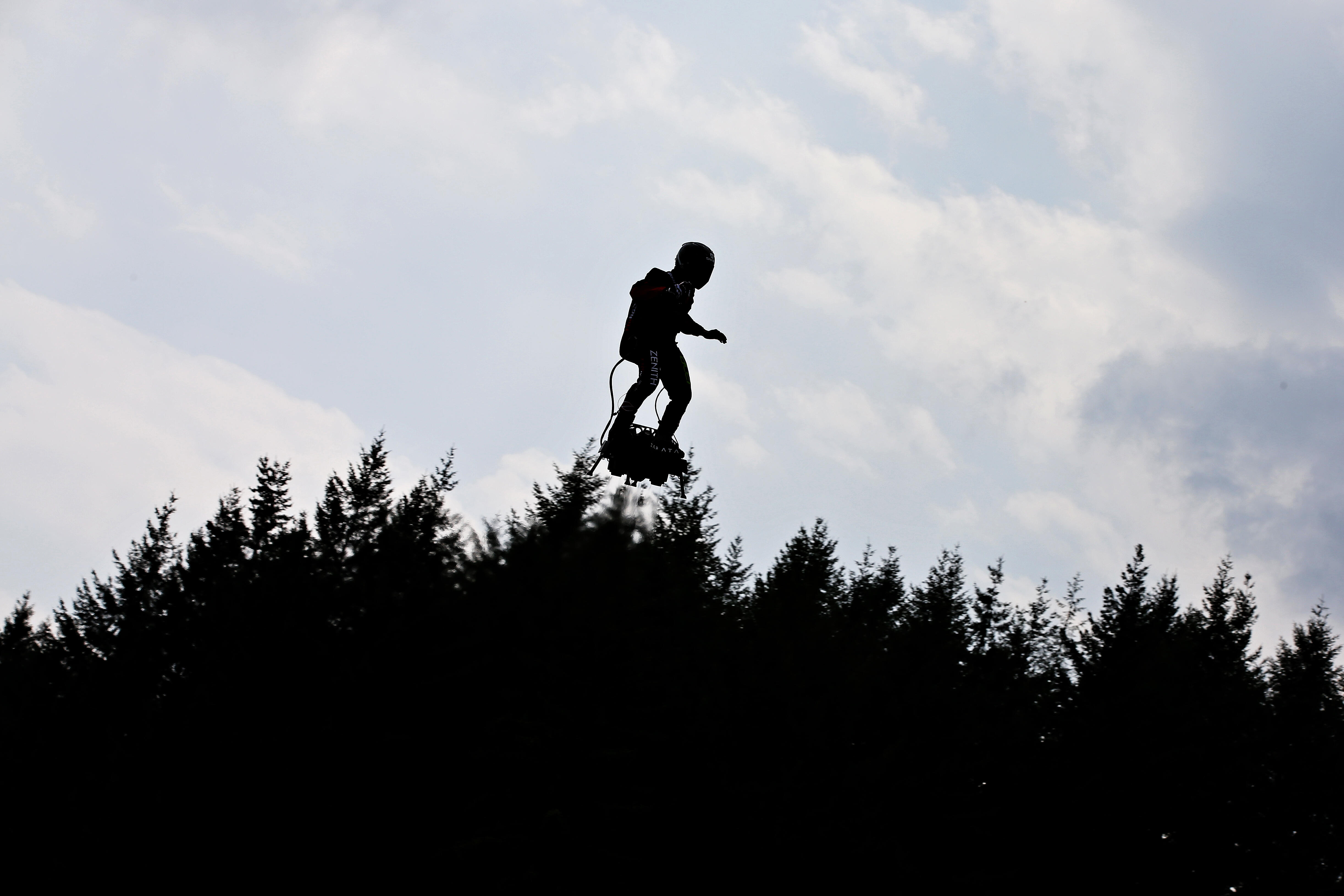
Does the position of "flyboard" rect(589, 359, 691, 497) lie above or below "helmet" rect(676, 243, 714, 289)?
below

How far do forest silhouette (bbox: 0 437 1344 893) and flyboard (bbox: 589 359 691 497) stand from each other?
5.01 metres

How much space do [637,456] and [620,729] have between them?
10.2 metres

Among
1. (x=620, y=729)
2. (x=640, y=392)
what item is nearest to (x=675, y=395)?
(x=640, y=392)

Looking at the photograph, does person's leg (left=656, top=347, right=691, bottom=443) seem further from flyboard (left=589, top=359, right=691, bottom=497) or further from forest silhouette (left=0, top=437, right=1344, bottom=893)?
forest silhouette (left=0, top=437, right=1344, bottom=893)

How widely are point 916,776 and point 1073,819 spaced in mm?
4478

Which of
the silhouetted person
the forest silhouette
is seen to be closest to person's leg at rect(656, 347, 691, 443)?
the silhouetted person

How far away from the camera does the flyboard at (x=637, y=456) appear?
45.1 ft

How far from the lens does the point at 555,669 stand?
2289 cm

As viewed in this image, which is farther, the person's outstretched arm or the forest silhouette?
the forest silhouette

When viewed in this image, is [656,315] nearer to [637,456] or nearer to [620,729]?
[637,456]

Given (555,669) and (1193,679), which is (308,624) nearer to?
(555,669)

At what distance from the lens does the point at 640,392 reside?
13.7 m

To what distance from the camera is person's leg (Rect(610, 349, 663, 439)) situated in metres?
13.6

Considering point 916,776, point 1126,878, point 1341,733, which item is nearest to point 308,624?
point 916,776
